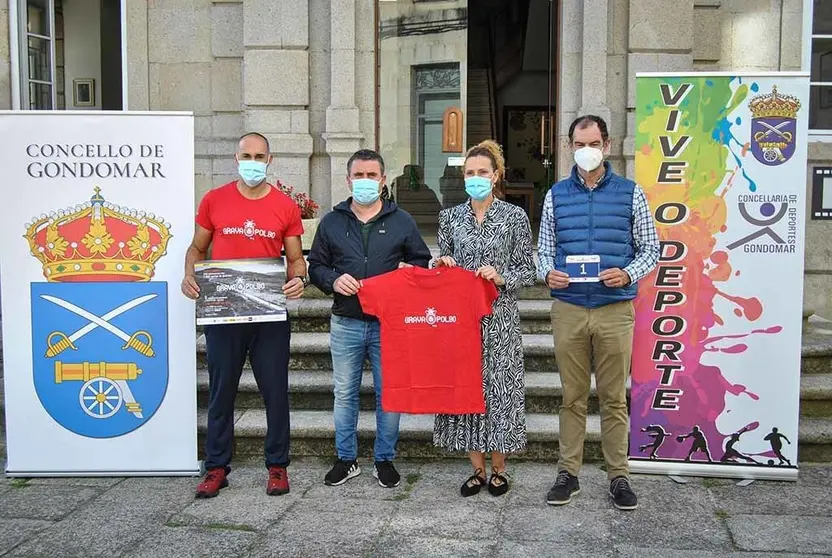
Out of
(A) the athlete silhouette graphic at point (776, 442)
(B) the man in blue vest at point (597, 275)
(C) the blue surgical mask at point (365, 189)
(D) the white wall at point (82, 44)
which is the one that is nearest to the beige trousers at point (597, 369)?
(B) the man in blue vest at point (597, 275)

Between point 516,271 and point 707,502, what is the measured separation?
5.24 feet

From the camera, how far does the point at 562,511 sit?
4.36 meters

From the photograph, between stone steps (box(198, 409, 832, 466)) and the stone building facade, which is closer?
stone steps (box(198, 409, 832, 466))

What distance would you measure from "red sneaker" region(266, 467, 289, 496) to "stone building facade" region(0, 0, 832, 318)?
360 cm

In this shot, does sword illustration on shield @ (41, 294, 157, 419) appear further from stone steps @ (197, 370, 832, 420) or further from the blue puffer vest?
the blue puffer vest

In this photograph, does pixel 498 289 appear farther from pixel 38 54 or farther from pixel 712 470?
pixel 38 54

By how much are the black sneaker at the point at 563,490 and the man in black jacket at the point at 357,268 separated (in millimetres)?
875

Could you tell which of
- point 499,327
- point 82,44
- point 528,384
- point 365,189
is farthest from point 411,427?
point 82,44

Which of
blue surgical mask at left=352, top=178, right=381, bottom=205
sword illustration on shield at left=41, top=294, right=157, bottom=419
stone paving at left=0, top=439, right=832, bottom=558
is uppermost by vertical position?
blue surgical mask at left=352, top=178, right=381, bottom=205

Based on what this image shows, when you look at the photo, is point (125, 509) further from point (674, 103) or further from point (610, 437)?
point (674, 103)

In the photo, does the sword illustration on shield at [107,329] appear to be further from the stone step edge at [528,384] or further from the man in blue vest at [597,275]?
the man in blue vest at [597,275]

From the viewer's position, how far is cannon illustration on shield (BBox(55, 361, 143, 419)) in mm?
4930

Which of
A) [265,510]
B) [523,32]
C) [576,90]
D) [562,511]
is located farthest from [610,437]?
[523,32]

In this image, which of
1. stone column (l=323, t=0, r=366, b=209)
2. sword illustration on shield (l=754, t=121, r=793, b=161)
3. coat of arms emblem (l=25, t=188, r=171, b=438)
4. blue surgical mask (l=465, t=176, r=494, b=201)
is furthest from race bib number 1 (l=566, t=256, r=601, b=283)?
stone column (l=323, t=0, r=366, b=209)
